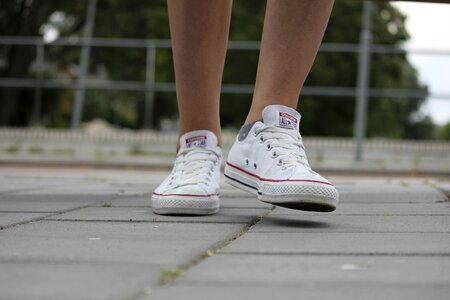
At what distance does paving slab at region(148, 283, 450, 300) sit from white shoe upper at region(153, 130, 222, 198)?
938 millimetres

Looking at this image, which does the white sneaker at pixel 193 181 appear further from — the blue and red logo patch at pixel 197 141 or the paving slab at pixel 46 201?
the paving slab at pixel 46 201

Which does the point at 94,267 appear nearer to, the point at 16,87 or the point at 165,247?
the point at 165,247

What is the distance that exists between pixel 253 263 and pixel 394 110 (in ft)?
31.2

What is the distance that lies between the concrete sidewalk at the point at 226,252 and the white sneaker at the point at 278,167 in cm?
7

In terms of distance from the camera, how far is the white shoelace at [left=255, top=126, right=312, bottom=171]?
2.07m

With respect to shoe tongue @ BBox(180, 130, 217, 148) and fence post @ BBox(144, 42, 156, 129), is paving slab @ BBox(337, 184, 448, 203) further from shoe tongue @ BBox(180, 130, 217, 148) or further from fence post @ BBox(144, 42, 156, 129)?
fence post @ BBox(144, 42, 156, 129)

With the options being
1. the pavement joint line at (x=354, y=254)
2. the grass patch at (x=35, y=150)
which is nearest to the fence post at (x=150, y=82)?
the grass patch at (x=35, y=150)

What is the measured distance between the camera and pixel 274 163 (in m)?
2.07

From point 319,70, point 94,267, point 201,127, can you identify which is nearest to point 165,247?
point 94,267

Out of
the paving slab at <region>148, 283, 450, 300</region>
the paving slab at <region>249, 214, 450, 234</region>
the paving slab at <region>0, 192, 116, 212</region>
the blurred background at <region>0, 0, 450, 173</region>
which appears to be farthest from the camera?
the blurred background at <region>0, 0, 450, 173</region>

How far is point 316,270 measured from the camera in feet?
4.48

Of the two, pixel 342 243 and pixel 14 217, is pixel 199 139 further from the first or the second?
pixel 342 243

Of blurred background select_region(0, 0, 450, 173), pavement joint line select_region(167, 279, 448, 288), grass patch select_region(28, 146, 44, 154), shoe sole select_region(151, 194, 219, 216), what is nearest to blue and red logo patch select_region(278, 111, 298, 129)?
shoe sole select_region(151, 194, 219, 216)

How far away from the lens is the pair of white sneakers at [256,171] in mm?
1943
